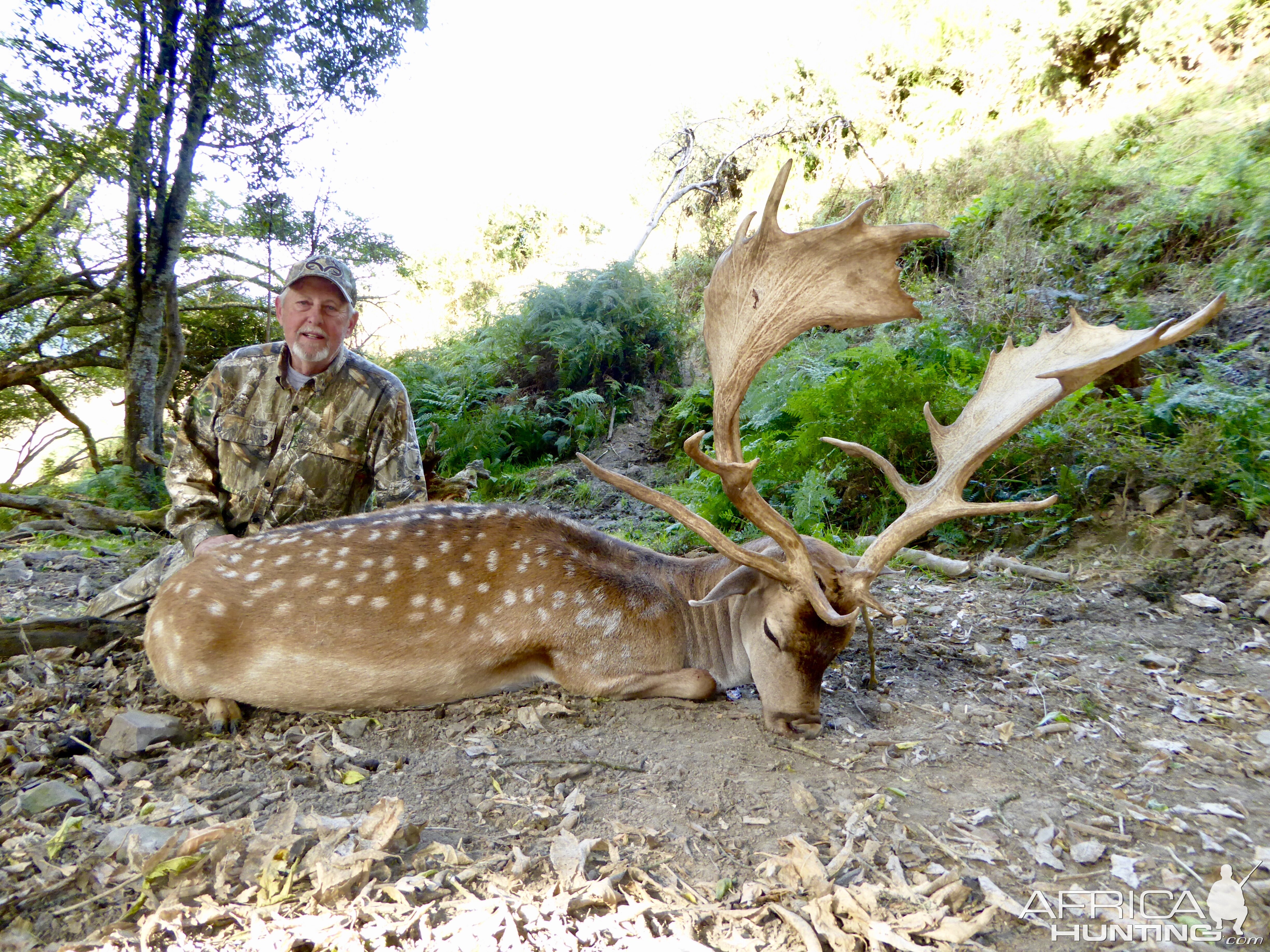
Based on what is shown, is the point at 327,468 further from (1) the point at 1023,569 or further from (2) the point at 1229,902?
(2) the point at 1229,902

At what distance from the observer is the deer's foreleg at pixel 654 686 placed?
133 inches

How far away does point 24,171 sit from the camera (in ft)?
27.3

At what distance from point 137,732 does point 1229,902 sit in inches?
149

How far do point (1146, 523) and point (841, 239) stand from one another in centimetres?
298

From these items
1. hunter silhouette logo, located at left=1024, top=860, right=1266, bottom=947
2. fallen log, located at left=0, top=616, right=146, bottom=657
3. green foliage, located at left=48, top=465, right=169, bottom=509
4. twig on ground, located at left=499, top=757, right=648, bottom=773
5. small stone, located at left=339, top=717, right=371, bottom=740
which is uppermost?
green foliage, located at left=48, top=465, right=169, bottom=509

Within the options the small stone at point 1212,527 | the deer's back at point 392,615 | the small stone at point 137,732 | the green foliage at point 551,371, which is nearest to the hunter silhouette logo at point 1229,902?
the deer's back at point 392,615

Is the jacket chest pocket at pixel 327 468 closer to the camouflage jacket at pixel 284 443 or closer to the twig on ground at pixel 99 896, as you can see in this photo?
the camouflage jacket at pixel 284 443

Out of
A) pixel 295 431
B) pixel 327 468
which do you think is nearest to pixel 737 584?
pixel 327 468

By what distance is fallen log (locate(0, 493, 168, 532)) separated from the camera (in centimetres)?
728

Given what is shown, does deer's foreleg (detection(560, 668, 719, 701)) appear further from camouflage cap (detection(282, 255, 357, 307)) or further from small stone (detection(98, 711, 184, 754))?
camouflage cap (detection(282, 255, 357, 307))

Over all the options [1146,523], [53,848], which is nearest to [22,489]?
[53,848]

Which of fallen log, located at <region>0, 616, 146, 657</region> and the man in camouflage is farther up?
the man in camouflage

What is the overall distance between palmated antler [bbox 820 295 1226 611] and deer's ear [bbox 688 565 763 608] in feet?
1.52

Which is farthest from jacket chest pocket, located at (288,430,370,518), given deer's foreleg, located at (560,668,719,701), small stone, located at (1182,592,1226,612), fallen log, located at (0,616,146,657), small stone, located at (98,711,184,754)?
small stone, located at (1182,592,1226,612)
